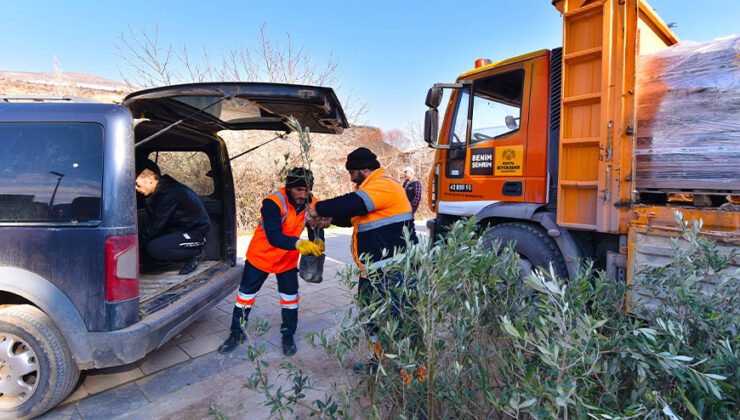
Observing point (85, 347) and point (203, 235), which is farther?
point (203, 235)

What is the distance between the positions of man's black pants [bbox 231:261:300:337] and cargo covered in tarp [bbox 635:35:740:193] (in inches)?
113

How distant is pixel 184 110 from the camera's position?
3289mm

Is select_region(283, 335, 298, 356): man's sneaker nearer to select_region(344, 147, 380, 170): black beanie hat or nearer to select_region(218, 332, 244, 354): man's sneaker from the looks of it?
select_region(218, 332, 244, 354): man's sneaker

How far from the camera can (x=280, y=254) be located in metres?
3.28

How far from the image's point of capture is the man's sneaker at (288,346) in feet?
10.7

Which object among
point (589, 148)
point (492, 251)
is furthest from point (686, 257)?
point (589, 148)

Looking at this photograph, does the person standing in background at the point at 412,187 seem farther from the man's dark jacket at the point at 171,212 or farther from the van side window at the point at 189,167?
the man's dark jacket at the point at 171,212

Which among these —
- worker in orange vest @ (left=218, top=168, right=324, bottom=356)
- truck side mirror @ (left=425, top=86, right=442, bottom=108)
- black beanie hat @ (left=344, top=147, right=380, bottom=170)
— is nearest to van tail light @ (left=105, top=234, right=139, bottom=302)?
worker in orange vest @ (left=218, top=168, right=324, bottom=356)

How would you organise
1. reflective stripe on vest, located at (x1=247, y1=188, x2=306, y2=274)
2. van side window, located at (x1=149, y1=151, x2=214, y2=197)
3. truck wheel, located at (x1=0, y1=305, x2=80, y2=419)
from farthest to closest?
van side window, located at (x1=149, y1=151, x2=214, y2=197), reflective stripe on vest, located at (x1=247, y1=188, x2=306, y2=274), truck wheel, located at (x1=0, y1=305, x2=80, y2=419)

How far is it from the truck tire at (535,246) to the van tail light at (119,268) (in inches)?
104

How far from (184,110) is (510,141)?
297 centimetres

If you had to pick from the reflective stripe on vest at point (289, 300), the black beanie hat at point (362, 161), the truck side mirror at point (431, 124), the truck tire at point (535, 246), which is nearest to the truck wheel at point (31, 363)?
the reflective stripe on vest at point (289, 300)

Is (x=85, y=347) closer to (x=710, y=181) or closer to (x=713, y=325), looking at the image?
(x=713, y=325)

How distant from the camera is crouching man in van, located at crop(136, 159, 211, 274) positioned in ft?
12.4
